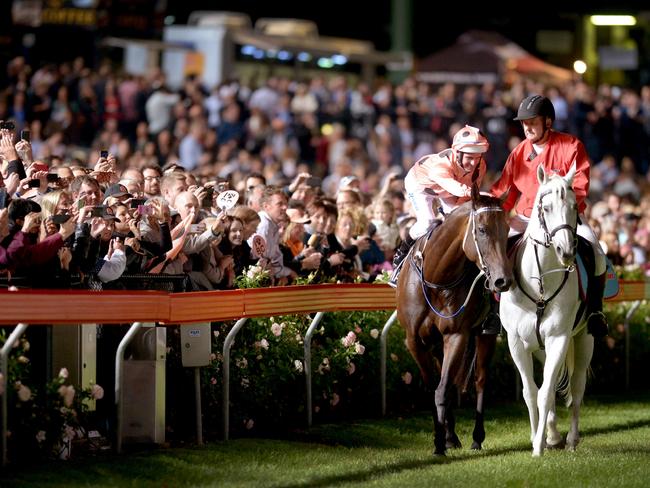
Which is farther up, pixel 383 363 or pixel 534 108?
pixel 534 108

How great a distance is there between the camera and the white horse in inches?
384

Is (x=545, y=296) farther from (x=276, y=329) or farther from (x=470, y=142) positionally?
(x=276, y=329)

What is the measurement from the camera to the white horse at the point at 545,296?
32.0ft

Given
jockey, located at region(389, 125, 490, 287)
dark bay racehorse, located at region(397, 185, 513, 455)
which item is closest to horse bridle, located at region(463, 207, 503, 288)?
dark bay racehorse, located at region(397, 185, 513, 455)

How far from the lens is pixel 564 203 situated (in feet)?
31.9

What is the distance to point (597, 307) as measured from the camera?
1052cm

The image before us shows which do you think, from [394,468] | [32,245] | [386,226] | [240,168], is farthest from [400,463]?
[240,168]

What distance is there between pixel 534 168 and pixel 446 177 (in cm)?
61

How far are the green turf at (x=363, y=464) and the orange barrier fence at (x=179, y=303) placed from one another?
2.67ft

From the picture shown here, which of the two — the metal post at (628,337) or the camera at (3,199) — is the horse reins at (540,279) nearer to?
the camera at (3,199)

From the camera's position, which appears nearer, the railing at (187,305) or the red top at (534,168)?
the railing at (187,305)

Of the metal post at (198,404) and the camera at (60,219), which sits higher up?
the camera at (60,219)

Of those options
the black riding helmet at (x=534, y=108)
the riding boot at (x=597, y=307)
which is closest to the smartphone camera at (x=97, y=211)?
the black riding helmet at (x=534, y=108)

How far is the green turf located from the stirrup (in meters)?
0.76
